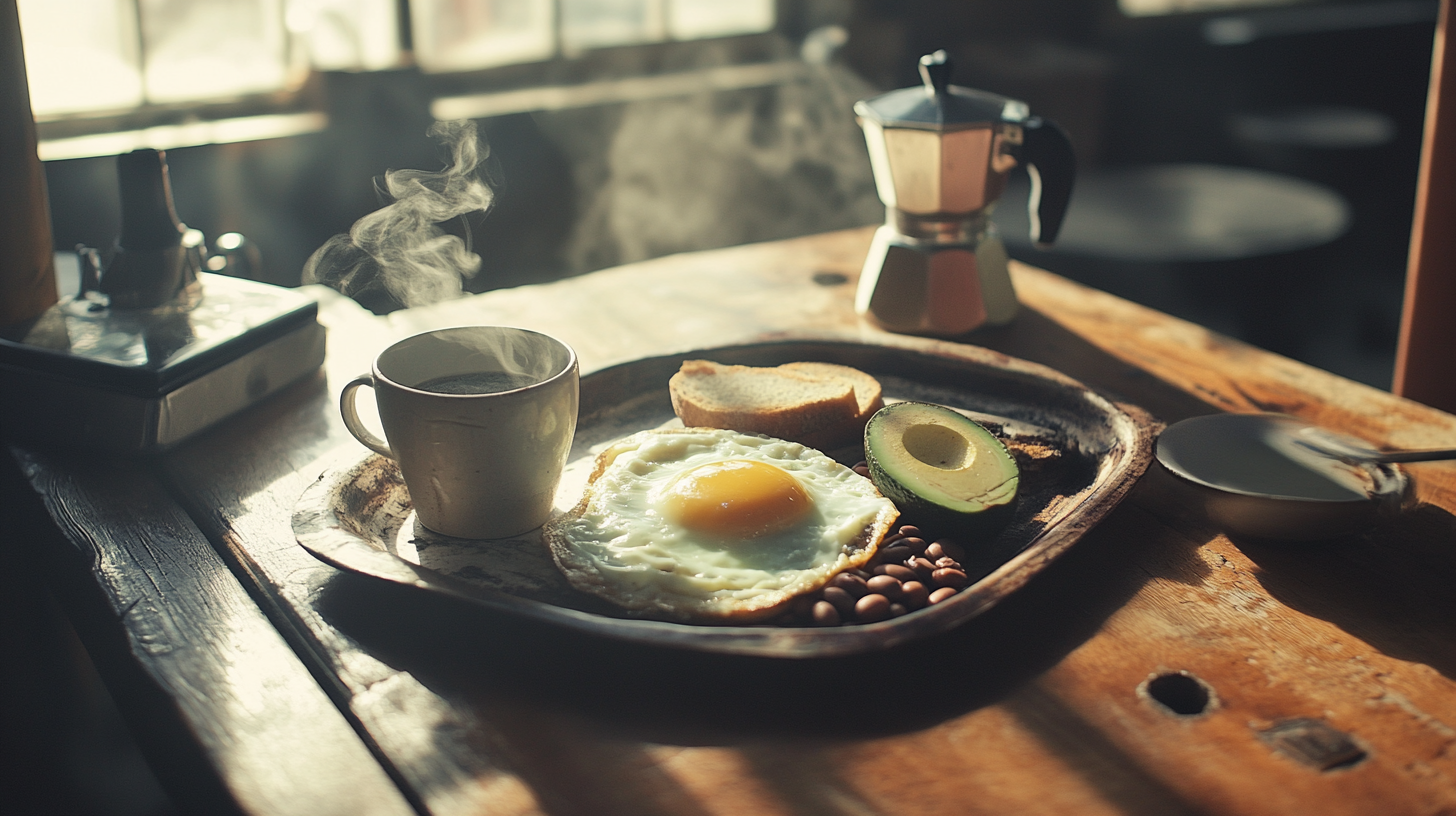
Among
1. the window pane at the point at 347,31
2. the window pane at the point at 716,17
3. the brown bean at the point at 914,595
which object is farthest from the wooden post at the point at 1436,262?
the window pane at the point at 716,17

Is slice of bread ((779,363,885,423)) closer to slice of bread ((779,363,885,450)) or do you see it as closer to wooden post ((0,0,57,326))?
slice of bread ((779,363,885,450))

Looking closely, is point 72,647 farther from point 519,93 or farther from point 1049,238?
point 519,93

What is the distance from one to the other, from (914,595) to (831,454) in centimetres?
37

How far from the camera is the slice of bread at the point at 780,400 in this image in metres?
1.22

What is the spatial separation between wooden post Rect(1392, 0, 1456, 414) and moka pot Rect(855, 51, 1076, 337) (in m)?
0.79

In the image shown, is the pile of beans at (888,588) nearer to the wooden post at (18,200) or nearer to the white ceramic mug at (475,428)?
the white ceramic mug at (475,428)

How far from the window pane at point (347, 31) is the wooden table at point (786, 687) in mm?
3112

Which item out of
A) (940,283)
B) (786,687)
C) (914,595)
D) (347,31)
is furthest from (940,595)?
(347,31)

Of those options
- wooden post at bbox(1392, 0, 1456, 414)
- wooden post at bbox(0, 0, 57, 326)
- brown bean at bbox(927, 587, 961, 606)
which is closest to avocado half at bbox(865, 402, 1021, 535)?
brown bean at bbox(927, 587, 961, 606)

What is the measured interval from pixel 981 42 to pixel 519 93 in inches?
96.9

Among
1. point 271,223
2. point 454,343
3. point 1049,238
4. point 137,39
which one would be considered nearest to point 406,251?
point 454,343

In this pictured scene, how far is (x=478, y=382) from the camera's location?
106 cm

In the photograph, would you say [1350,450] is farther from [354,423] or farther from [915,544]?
[354,423]

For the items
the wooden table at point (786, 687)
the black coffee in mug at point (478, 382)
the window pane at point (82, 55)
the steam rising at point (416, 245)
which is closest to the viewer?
the wooden table at point (786, 687)
